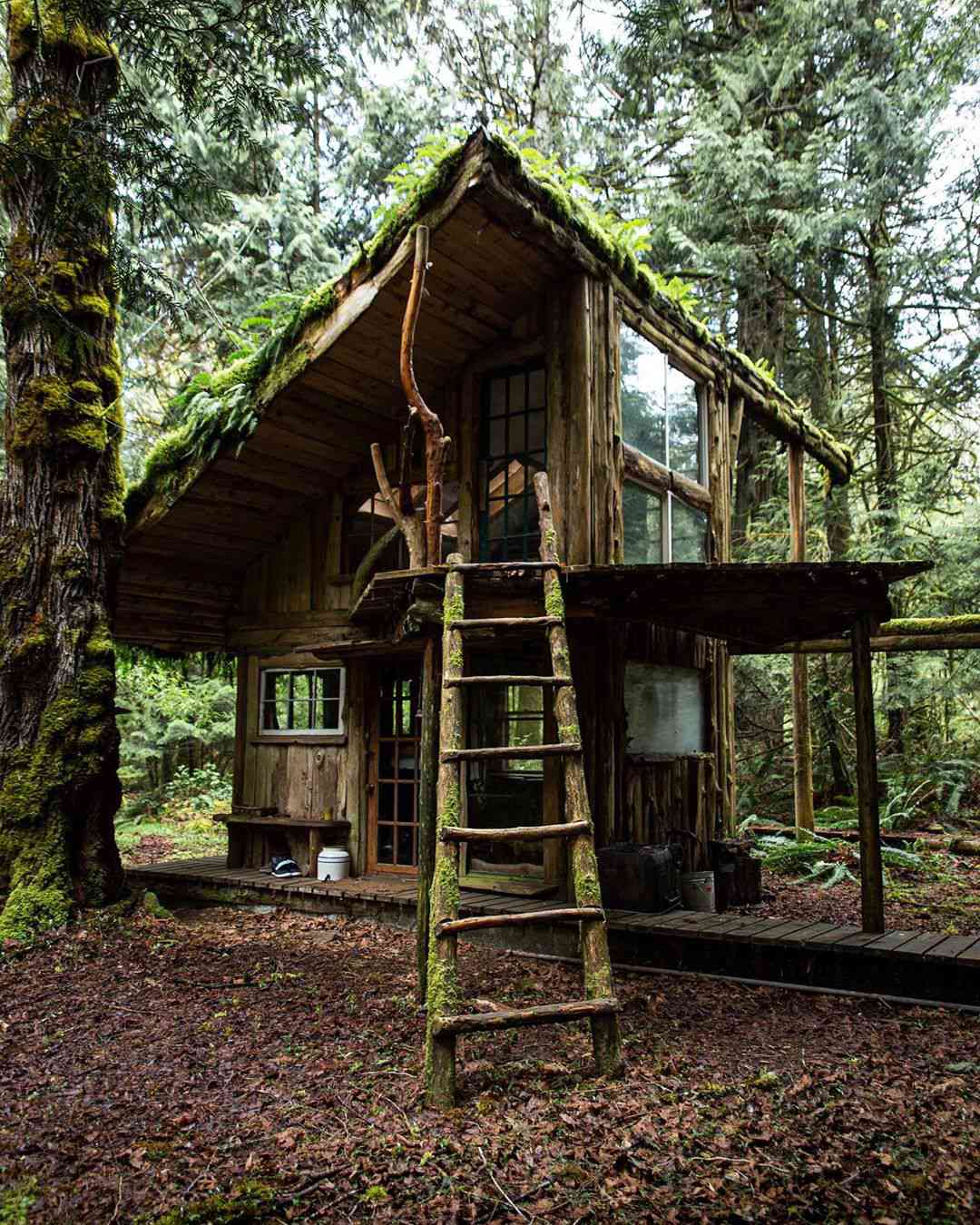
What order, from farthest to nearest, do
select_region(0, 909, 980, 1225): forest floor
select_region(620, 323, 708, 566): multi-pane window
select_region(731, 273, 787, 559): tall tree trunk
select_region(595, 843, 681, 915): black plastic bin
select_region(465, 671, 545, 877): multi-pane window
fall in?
1. select_region(731, 273, 787, 559): tall tree trunk
2. select_region(620, 323, 708, 566): multi-pane window
3. select_region(465, 671, 545, 877): multi-pane window
4. select_region(595, 843, 681, 915): black plastic bin
5. select_region(0, 909, 980, 1225): forest floor

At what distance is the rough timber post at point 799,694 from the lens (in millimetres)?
10094

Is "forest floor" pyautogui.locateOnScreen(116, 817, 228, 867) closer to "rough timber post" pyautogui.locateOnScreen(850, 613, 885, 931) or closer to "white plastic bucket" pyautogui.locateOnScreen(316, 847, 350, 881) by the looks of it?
"white plastic bucket" pyautogui.locateOnScreen(316, 847, 350, 881)

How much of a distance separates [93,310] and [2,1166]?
19.3ft

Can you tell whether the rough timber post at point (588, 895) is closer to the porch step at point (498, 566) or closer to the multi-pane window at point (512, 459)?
the porch step at point (498, 566)

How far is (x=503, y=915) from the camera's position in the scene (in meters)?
4.55

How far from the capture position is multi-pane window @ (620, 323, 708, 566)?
813cm

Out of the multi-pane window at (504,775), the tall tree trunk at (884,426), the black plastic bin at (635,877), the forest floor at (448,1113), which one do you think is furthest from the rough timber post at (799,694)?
the forest floor at (448,1113)

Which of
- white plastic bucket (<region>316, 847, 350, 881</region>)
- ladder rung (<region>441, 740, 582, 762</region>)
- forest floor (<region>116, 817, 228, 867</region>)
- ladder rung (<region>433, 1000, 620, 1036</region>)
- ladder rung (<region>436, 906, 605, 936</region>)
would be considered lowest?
forest floor (<region>116, 817, 228, 867</region>)

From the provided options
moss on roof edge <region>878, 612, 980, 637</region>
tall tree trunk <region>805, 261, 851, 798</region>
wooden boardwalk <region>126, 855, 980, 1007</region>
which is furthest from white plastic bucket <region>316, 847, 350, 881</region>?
tall tree trunk <region>805, 261, 851, 798</region>

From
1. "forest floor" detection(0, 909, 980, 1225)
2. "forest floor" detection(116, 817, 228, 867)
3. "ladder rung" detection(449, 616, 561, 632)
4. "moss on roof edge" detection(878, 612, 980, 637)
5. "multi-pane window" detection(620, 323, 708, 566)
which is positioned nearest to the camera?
"forest floor" detection(0, 909, 980, 1225)

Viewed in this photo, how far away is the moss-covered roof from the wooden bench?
3420 mm

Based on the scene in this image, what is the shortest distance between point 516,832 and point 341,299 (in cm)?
498

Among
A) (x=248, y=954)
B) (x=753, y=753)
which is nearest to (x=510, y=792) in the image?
(x=248, y=954)

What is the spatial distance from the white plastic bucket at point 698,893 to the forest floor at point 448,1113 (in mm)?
1719
